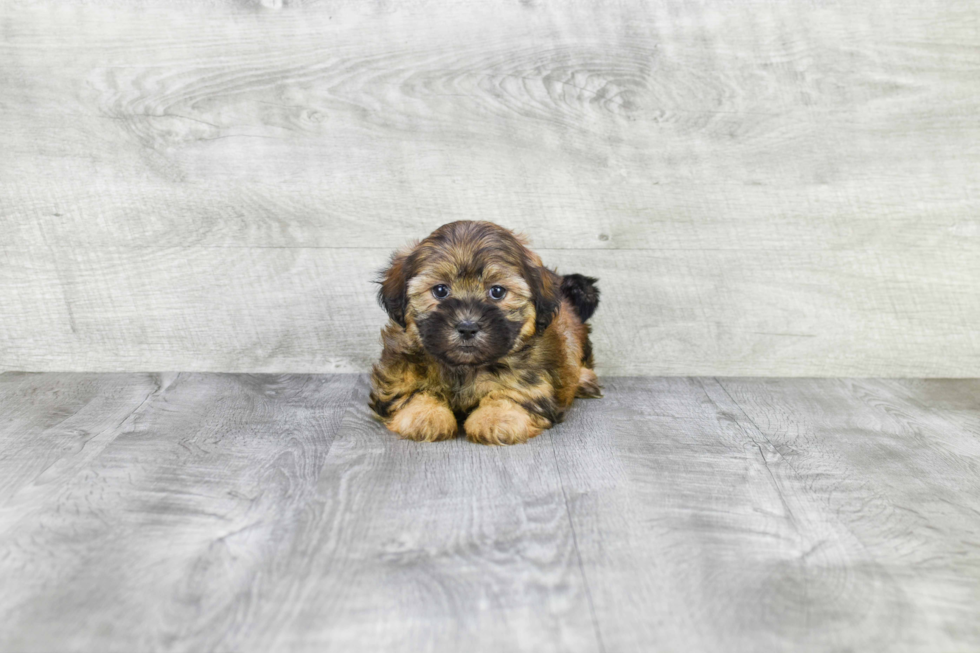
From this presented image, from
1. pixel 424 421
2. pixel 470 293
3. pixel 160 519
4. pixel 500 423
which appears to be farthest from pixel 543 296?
pixel 160 519

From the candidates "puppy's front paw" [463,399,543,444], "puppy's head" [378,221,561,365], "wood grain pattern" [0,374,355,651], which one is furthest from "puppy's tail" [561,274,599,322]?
"wood grain pattern" [0,374,355,651]

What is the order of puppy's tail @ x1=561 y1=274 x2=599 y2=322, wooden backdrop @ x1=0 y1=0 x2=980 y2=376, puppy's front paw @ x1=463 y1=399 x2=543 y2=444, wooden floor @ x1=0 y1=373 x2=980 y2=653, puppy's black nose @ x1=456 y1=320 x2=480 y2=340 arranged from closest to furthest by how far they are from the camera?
wooden floor @ x1=0 y1=373 x2=980 y2=653
puppy's black nose @ x1=456 y1=320 x2=480 y2=340
puppy's front paw @ x1=463 y1=399 x2=543 y2=444
puppy's tail @ x1=561 y1=274 x2=599 y2=322
wooden backdrop @ x1=0 y1=0 x2=980 y2=376

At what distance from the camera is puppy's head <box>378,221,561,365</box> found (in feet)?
7.23

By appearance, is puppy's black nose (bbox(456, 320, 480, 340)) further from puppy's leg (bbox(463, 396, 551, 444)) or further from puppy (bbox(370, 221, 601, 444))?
puppy's leg (bbox(463, 396, 551, 444))

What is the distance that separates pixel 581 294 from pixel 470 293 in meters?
0.66

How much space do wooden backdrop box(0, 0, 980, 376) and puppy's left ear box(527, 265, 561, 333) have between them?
750mm

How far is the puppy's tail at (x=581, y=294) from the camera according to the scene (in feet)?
9.13

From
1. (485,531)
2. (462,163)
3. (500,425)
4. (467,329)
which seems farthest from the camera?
(462,163)

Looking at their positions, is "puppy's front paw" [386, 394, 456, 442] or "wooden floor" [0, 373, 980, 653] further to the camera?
"puppy's front paw" [386, 394, 456, 442]

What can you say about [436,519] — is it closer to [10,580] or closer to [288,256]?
[10,580]

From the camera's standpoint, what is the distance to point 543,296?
234 cm

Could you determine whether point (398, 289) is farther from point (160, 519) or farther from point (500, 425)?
point (160, 519)

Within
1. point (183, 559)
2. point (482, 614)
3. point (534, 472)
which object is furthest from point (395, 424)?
point (482, 614)

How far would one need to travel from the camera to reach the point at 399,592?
1506 mm
